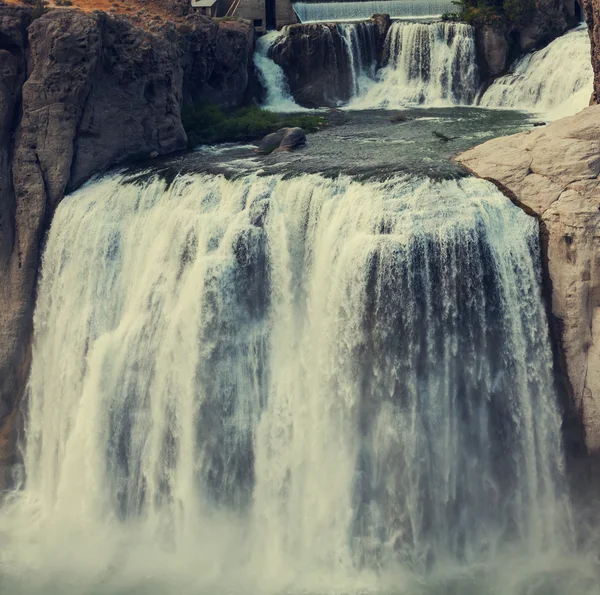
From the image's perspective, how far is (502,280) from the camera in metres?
18.7

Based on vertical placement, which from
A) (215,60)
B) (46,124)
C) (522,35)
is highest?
(522,35)

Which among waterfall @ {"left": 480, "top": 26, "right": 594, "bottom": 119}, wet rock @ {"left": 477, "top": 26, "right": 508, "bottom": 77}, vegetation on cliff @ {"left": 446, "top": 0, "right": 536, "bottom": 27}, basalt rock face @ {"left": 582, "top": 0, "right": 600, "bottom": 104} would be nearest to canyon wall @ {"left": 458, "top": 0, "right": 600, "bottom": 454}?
basalt rock face @ {"left": 582, "top": 0, "right": 600, "bottom": 104}

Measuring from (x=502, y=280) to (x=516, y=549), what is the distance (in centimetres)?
591

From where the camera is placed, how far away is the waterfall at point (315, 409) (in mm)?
18688

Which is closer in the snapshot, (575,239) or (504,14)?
(575,239)

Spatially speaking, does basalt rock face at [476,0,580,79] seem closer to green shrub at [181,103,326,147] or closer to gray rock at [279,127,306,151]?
green shrub at [181,103,326,147]

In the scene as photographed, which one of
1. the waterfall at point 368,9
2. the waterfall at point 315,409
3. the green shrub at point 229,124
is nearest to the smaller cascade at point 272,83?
the green shrub at point 229,124

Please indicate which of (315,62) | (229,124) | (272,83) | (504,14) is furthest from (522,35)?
(229,124)

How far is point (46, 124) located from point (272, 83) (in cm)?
1395

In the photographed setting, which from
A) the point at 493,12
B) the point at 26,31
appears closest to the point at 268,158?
the point at 26,31

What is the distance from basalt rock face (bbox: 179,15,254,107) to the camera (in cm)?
3167

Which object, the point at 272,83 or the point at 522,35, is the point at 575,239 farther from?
the point at 272,83

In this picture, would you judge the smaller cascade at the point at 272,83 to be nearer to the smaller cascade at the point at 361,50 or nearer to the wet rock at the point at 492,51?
the smaller cascade at the point at 361,50

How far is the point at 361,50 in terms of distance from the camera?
37250 millimetres
